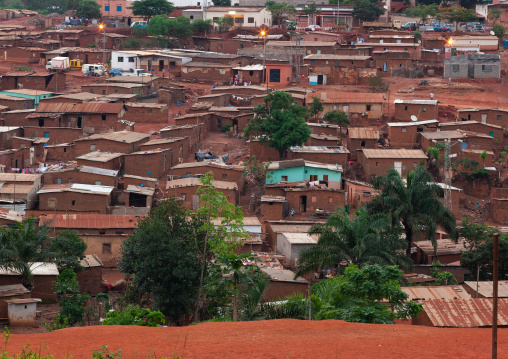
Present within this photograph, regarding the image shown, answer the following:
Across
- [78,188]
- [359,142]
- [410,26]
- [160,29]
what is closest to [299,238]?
[78,188]

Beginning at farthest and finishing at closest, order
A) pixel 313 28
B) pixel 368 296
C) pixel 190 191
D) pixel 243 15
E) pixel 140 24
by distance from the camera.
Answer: pixel 243 15 < pixel 140 24 < pixel 313 28 < pixel 190 191 < pixel 368 296

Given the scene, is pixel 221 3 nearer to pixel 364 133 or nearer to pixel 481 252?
pixel 364 133

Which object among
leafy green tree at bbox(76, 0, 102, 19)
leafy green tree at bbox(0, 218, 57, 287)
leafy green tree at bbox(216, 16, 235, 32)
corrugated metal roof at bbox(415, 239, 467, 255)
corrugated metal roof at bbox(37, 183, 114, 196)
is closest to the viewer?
leafy green tree at bbox(0, 218, 57, 287)

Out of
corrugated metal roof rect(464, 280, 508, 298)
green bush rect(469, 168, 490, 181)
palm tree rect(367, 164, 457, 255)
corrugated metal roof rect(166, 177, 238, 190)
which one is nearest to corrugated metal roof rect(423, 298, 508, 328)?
corrugated metal roof rect(464, 280, 508, 298)

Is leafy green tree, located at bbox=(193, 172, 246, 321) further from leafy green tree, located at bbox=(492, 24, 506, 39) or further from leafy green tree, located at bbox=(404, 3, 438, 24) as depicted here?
leafy green tree, located at bbox=(404, 3, 438, 24)

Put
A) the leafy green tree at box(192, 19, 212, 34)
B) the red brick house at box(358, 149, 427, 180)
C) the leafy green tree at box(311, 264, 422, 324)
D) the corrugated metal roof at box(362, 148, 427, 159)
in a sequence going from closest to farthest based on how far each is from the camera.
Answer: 1. the leafy green tree at box(311, 264, 422, 324)
2. the red brick house at box(358, 149, 427, 180)
3. the corrugated metal roof at box(362, 148, 427, 159)
4. the leafy green tree at box(192, 19, 212, 34)

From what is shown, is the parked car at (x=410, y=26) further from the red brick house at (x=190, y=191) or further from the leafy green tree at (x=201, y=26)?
the red brick house at (x=190, y=191)

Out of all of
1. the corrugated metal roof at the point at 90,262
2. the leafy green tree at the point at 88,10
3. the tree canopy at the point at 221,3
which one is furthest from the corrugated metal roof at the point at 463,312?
the tree canopy at the point at 221,3
